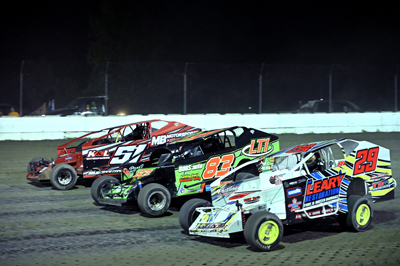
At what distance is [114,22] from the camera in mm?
39844

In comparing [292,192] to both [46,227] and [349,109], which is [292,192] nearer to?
[46,227]

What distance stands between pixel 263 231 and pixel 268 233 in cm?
10

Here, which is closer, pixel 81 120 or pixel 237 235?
pixel 237 235

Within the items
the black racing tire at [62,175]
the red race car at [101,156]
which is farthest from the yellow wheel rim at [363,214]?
the black racing tire at [62,175]

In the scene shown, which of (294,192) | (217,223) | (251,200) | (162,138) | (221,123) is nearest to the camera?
(217,223)

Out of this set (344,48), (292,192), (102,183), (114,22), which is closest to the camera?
(292,192)

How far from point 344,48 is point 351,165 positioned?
4429cm

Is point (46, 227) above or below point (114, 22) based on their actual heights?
below

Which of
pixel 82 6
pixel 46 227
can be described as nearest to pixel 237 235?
pixel 46 227

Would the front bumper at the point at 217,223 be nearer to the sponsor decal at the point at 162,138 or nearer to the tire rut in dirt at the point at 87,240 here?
the tire rut in dirt at the point at 87,240

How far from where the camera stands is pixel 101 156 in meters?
10.2

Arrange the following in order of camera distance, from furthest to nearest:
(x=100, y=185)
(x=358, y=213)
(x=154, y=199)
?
(x=100, y=185) < (x=154, y=199) < (x=358, y=213)

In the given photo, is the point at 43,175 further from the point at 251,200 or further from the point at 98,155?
the point at 251,200

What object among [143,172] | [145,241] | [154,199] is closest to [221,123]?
[143,172]
